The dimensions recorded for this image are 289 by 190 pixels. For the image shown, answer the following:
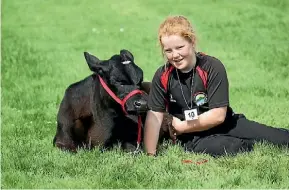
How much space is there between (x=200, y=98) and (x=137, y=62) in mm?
8503

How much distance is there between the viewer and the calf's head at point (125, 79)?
6367mm

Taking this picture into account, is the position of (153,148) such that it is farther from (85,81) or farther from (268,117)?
(268,117)

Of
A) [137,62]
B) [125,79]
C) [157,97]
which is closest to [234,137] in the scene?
[157,97]

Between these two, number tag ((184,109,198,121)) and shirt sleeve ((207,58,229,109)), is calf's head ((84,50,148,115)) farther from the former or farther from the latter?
shirt sleeve ((207,58,229,109))

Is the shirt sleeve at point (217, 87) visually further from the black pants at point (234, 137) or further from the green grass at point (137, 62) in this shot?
the green grass at point (137, 62)

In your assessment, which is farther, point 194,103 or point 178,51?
point 194,103

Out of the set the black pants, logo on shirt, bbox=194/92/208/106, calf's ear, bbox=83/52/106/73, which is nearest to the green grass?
the black pants

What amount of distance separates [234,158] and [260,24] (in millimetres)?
13427

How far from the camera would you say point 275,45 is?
1655 cm

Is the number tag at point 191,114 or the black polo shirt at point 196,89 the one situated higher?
the black polo shirt at point 196,89

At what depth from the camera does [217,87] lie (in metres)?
6.62

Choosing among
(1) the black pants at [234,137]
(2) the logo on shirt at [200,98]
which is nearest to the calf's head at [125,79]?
(2) the logo on shirt at [200,98]

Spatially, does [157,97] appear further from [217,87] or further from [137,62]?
[137,62]

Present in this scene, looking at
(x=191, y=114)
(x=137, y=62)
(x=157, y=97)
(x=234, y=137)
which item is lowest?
(x=137, y=62)
